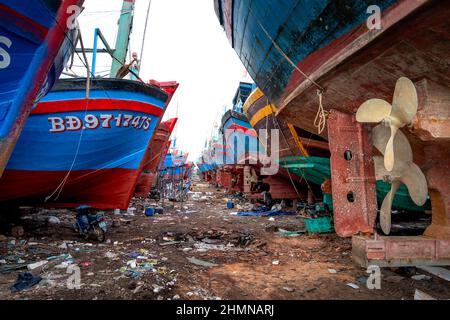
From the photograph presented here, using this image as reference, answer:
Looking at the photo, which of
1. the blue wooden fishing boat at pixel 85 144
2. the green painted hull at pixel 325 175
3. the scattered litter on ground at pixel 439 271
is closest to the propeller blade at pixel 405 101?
the scattered litter on ground at pixel 439 271

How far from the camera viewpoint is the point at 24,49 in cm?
297

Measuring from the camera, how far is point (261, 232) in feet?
17.7

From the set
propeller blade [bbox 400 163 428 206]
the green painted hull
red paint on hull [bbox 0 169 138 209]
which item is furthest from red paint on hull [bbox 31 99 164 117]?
propeller blade [bbox 400 163 428 206]

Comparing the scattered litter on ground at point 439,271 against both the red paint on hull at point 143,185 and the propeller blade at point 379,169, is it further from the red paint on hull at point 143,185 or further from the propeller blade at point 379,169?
the red paint on hull at point 143,185

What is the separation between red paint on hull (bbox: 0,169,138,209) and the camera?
5.10 metres

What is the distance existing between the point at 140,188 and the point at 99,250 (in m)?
7.56

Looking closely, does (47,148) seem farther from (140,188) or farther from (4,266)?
(140,188)

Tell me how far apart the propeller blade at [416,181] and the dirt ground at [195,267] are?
809 millimetres

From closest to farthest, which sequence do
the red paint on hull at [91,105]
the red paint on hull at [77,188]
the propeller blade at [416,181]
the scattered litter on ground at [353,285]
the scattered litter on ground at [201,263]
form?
the scattered litter on ground at [353,285]
the propeller blade at [416,181]
the scattered litter on ground at [201,263]
the red paint on hull at [91,105]
the red paint on hull at [77,188]

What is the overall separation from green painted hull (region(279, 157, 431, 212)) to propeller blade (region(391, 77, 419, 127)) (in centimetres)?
241

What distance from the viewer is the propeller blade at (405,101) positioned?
2283 mm

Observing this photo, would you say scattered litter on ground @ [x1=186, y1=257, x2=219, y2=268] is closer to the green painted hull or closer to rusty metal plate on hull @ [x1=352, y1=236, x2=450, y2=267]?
rusty metal plate on hull @ [x1=352, y1=236, x2=450, y2=267]

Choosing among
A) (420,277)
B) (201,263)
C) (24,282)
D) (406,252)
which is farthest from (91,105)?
(420,277)
